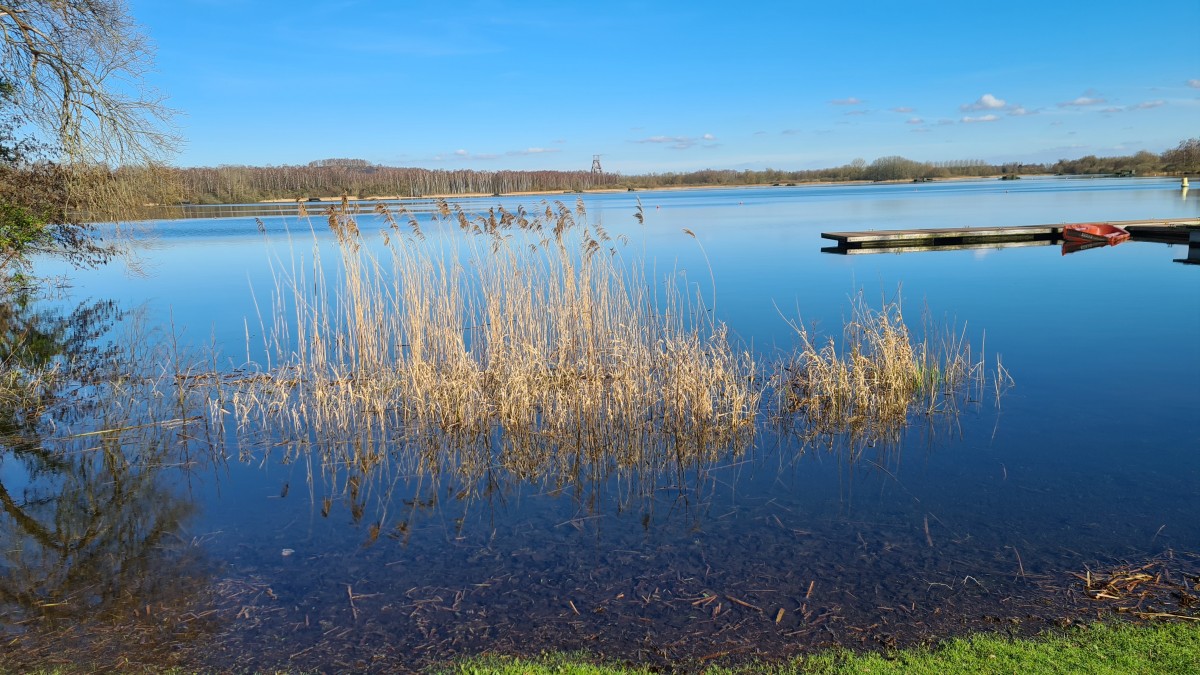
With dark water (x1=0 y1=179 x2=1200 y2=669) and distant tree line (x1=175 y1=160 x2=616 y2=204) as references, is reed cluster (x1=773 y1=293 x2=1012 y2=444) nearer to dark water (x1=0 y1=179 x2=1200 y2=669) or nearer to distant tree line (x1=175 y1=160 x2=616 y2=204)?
dark water (x1=0 y1=179 x2=1200 y2=669)

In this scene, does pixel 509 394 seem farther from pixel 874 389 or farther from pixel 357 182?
pixel 357 182

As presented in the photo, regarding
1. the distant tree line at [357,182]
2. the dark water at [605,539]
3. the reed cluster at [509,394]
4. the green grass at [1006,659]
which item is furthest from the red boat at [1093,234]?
the distant tree line at [357,182]

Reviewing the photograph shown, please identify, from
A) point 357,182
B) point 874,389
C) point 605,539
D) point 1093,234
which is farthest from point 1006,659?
point 357,182

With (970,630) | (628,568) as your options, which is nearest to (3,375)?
(628,568)

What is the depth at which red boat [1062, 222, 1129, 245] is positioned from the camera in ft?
72.9

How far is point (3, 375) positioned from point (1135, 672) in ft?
31.2

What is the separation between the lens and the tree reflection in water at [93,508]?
12.1 ft

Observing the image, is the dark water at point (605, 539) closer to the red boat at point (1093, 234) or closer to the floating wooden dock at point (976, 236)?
the floating wooden dock at point (976, 236)

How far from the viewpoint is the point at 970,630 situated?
11.2ft

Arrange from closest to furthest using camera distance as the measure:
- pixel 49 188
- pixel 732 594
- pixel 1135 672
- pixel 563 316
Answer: pixel 1135 672
pixel 732 594
pixel 563 316
pixel 49 188

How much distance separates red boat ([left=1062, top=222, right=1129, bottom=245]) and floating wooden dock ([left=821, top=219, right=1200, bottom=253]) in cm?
55

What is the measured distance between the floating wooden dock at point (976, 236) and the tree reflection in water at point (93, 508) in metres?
17.3

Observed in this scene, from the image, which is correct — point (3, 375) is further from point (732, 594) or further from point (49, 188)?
point (732, 594)

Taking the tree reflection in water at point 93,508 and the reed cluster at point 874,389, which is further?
the reed cluster at point 874,389
